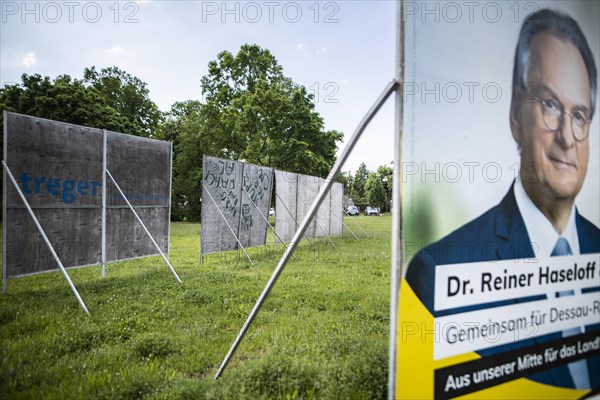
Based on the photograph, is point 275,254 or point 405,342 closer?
point 405,342

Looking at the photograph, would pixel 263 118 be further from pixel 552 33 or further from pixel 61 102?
pixel 552 33

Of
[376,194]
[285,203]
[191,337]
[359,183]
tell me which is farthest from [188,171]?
[359,183]

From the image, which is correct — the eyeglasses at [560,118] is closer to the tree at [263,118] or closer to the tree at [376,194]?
the tree at [263,118]

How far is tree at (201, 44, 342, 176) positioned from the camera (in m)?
25.7

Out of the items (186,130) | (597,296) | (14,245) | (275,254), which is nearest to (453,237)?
(597,296)

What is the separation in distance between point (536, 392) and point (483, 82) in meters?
2.49

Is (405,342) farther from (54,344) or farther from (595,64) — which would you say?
(54,344)

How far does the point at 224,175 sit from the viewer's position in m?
9.74

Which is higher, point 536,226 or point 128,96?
point 128,96

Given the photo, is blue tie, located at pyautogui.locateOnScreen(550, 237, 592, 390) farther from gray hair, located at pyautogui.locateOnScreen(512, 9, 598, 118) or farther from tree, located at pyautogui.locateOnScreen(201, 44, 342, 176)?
tree, located at pyautogui.locateOnScreen(201, 44, 342, 176)

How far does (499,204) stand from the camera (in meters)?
2.57

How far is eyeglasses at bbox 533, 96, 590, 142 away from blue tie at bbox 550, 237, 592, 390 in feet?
3.18

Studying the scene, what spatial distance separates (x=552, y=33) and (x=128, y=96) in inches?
1566

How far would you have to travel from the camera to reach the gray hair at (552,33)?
2.73 metres
